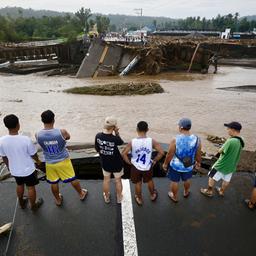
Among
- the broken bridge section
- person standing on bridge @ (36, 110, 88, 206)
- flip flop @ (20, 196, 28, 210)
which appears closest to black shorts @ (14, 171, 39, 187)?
person standing on bridge @ (36, 110, 88, 206)

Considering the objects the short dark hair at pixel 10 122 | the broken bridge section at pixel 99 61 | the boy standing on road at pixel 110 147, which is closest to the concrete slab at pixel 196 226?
the boy standing on road at pixel 110 147

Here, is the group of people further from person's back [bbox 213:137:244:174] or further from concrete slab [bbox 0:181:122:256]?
concrete slab [bbox 0:181:122:256]

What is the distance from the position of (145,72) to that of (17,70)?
12316 millimetres

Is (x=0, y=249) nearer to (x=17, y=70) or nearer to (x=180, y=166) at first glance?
(x=180, y=166)

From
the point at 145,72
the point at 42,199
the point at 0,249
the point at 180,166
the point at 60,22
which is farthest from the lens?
the point at 60,22

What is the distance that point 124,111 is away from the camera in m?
12.6

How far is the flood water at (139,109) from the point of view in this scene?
9922 millimetres

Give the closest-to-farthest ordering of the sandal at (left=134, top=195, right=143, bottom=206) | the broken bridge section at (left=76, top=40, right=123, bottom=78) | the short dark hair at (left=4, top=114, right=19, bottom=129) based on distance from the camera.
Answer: the short dark hair at (left=4, top=114, right=19, bottom=129), the sandal at (left=134, top=195, right=143, bottom=206), the broken bridge section at (left=76, top=40, right=123, bottom=78)

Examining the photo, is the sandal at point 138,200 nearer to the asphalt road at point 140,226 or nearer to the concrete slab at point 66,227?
the asphalt road at point 140,226

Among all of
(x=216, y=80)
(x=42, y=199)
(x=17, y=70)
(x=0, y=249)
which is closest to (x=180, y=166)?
(x=42, y=199)

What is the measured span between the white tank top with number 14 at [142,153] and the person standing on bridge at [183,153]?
25 centimetres

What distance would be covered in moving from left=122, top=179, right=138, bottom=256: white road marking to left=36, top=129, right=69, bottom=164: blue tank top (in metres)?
1.03

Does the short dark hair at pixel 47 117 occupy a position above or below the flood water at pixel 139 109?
above

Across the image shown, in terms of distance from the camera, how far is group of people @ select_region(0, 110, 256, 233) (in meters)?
3.15
